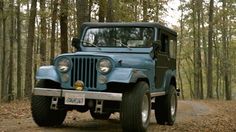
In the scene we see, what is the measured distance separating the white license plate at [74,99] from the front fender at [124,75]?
64cm

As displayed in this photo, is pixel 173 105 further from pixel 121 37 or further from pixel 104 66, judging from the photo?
pixel 104 66

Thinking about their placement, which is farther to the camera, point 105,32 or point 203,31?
point 203,31

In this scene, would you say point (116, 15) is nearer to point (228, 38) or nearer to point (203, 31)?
point (203, 31)

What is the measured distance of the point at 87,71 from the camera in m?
8.64

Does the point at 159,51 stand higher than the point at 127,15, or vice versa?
the point at 127,15

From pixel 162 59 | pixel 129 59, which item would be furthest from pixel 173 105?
pixel 129 59

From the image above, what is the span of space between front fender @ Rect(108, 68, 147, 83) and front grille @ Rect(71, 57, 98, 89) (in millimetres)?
363

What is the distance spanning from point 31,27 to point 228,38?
33729 millimetres

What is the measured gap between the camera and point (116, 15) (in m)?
22.6

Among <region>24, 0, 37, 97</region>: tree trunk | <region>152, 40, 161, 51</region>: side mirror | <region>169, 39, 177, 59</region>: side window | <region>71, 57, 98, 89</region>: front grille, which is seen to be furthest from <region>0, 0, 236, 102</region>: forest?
<region>71, 57, 98, 89</region>: front grille

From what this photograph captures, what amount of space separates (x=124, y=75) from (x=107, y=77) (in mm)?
399

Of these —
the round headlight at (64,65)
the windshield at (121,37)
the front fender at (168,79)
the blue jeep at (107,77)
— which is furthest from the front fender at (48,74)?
the front fender at (168,79)

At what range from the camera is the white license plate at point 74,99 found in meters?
8.43

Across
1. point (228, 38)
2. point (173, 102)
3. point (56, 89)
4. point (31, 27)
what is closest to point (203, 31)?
point (228, 38)
